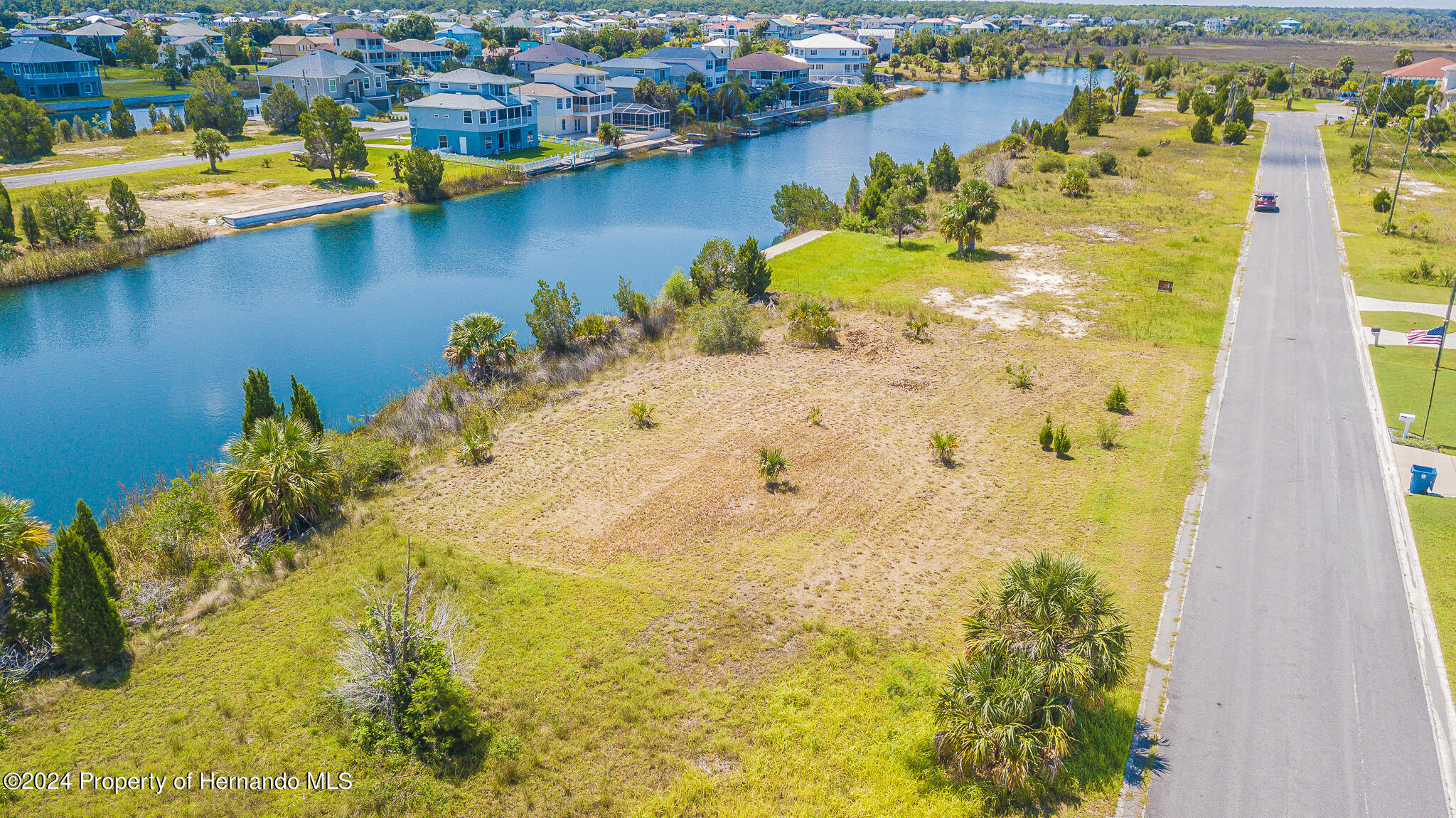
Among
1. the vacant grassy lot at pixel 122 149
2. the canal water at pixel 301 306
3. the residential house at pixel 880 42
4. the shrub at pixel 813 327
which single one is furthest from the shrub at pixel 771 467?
the residential house at pixel 880 42

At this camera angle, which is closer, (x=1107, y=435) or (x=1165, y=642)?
(x=1165, y=642)

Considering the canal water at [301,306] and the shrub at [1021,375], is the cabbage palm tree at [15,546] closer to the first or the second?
the canal water at [301,306]

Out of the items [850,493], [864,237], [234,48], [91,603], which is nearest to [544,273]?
[864,237]

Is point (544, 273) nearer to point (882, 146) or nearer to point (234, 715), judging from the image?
point (234, 715)

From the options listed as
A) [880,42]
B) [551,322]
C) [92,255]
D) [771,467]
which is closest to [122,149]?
Result: [92,255]

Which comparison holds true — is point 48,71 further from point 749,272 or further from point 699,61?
point 749,272

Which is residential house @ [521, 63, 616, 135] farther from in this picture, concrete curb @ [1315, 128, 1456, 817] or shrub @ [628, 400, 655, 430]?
concrete curb @ [1315, 128, 1456, 817]
